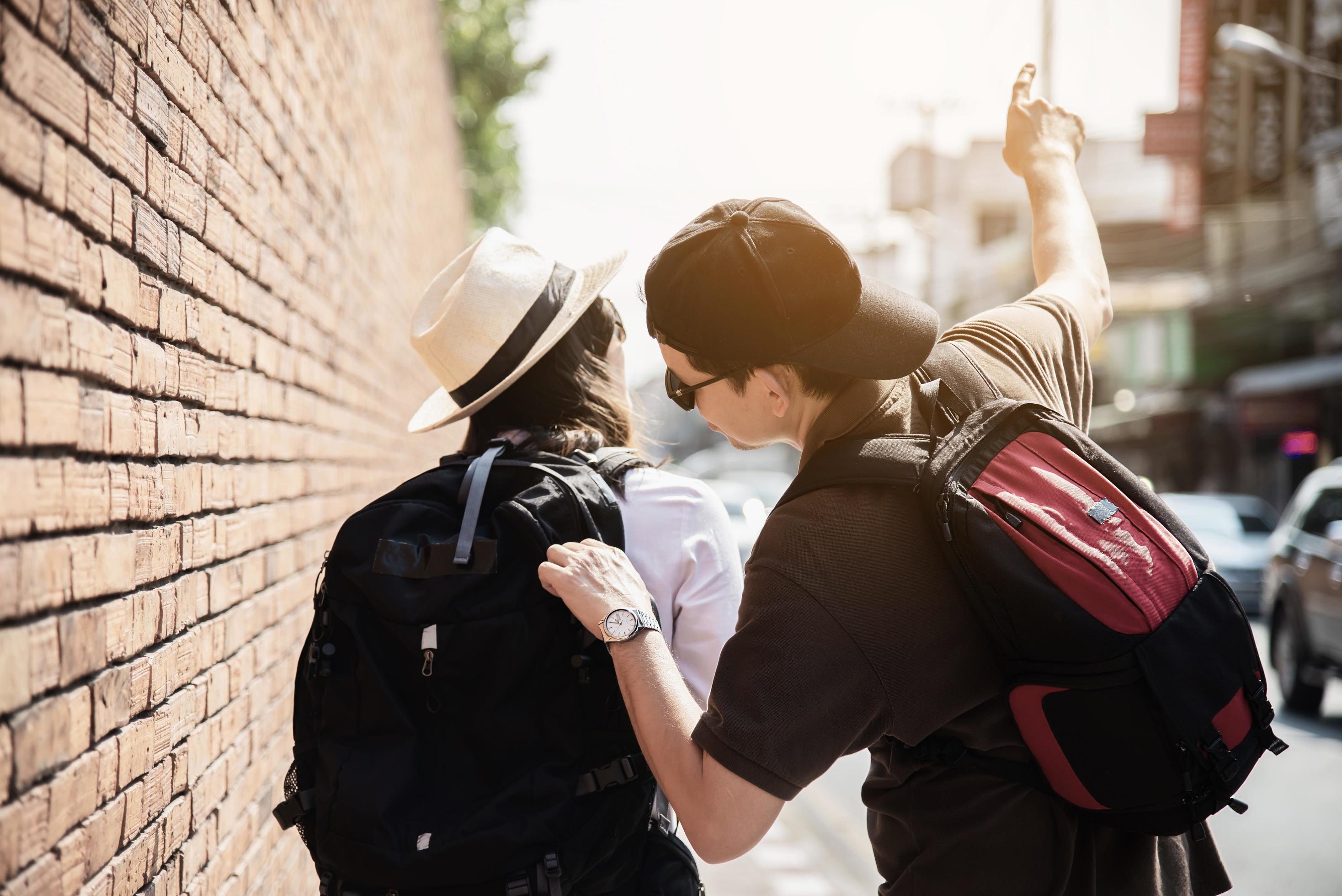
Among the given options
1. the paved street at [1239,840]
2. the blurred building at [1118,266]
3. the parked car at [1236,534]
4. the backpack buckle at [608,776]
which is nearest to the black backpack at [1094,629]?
the backpack buckle at [608,776]

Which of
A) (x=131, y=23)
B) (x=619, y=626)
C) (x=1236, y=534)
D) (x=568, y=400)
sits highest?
(x=131, y=23)

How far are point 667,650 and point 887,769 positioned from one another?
41 centimetres

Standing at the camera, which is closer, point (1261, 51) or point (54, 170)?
point (54, 170)

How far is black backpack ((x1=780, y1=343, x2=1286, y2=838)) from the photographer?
5.29 feet

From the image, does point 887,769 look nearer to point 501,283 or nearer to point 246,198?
point 501,283

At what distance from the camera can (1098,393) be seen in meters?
36.8

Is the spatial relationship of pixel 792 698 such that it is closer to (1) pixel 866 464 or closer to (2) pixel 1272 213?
(1) pixel 866 464

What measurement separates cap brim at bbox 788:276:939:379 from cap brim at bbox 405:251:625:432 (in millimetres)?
698

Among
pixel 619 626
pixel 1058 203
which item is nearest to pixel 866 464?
pixel 619 626

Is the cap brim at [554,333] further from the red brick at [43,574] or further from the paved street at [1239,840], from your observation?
the paved street at [1239,840]

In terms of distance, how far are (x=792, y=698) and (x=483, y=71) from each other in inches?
725

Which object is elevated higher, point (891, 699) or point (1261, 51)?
point (1261, 51)

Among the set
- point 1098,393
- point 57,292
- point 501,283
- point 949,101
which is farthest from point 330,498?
point 1098,393

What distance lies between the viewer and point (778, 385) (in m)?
1.88
